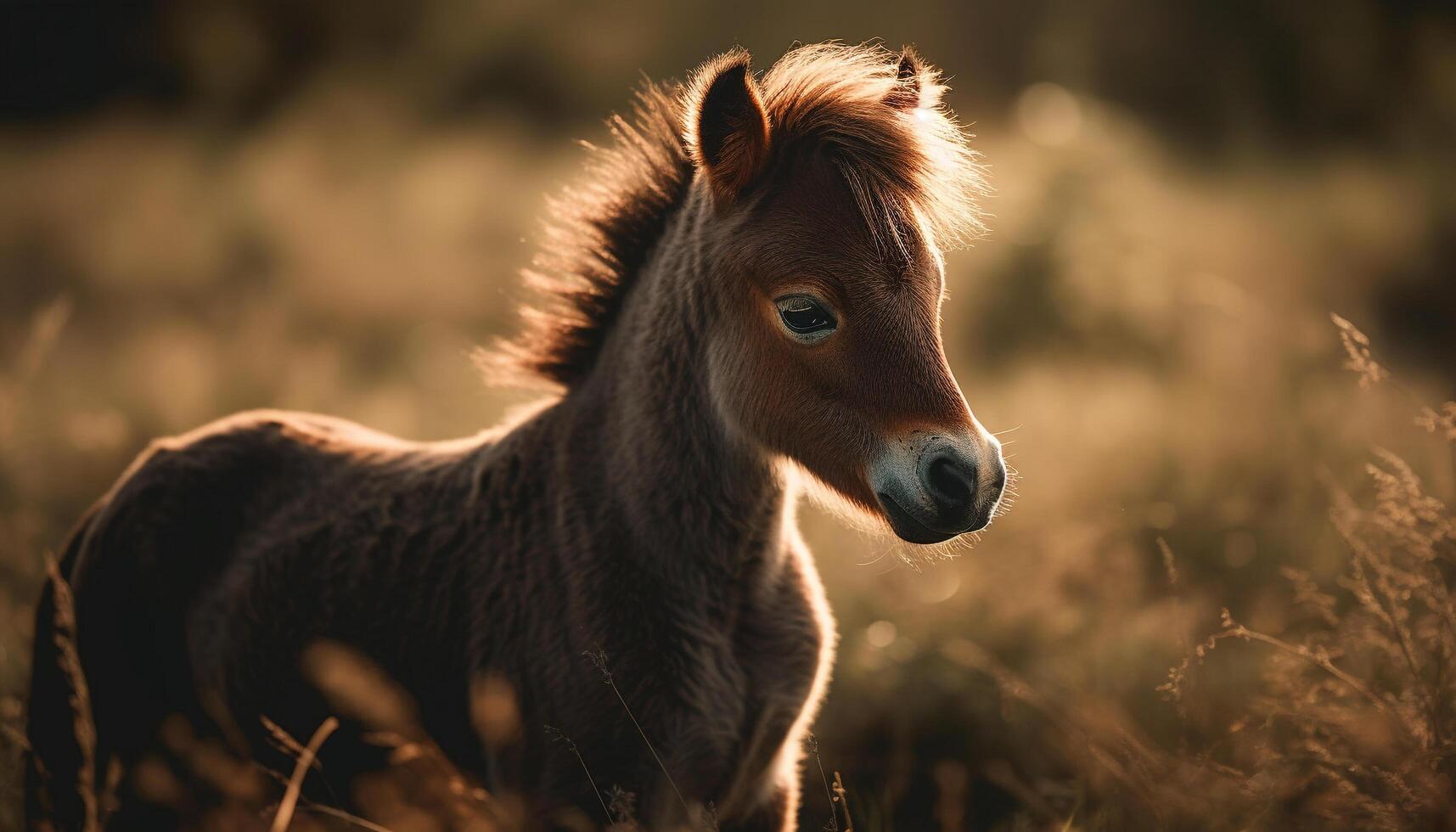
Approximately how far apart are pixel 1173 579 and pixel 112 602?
10.8 ft

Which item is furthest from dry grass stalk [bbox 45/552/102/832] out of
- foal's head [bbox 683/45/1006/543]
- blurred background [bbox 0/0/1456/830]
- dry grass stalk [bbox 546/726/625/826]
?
foal's head [bbox 683/45/1006/543]

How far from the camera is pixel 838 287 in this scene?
2541mm

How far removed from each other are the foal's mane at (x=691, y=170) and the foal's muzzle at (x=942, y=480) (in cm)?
67

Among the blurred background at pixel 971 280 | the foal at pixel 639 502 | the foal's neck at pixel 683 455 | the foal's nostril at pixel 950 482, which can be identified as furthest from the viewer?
the blurred background at pixel 971 280

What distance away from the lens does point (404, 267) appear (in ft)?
38.5

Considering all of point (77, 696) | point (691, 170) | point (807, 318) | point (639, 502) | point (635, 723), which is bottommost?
point (77, 696)

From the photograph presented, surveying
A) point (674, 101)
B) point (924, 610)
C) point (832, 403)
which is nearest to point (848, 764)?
point (924, 610)

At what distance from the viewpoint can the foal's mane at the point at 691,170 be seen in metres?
2.76

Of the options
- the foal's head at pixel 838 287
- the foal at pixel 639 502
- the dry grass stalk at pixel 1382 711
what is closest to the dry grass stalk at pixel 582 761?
the foal at pixel 639 502

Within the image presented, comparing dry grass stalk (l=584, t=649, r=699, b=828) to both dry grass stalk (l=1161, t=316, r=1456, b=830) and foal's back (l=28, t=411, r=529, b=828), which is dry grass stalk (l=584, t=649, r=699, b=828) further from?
dry grass stalk (l=1161, t=316, r=1456, b=830)

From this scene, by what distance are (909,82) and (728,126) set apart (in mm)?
705

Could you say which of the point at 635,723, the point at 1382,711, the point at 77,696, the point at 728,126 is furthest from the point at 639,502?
the point at 1382,711

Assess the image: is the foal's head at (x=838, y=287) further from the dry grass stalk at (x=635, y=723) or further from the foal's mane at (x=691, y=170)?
the dry grass stalk at (x=635, y=723)

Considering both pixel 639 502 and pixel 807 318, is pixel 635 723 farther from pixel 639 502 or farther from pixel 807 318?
pixel 807 318
